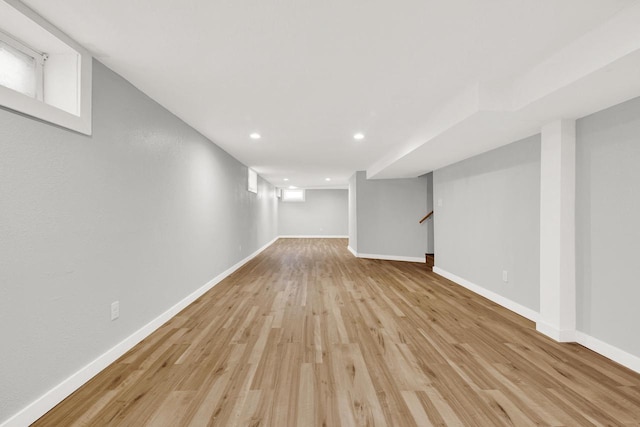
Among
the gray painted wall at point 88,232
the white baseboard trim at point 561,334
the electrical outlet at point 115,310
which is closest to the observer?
the gray painted wall at point 88,232

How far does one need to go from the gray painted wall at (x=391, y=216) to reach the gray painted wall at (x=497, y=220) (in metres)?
1.66

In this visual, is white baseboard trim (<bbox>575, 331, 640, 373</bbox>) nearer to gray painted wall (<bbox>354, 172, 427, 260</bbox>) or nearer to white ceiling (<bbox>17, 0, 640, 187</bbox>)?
Result: white ceiling (<bbox>17, 0, 640, 187</bbox>)

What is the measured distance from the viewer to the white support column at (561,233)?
2541mm

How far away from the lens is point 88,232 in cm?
194

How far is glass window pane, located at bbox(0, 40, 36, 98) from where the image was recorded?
5.17ft

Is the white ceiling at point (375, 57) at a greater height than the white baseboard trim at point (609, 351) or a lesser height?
greater

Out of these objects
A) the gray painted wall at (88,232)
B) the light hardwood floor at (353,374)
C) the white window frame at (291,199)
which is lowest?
the light hardwood floor at (353,374)

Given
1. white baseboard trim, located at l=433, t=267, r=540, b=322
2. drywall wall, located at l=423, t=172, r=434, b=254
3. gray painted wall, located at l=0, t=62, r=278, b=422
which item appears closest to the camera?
gray painted wall, located at l=0, t=62, r=278, b=422

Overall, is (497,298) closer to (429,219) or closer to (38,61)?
Answer: (429,219)

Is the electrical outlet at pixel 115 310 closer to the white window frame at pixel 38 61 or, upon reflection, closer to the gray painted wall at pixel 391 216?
the white window frame at pixel 38 61

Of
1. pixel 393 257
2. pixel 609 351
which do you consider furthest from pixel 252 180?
pixel 609 351

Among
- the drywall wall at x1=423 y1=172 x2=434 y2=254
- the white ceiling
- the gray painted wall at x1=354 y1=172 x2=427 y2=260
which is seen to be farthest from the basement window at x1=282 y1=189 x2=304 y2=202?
the white ceiling

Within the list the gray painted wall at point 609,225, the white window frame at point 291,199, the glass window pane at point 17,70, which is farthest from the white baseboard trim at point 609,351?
the white window frame at point 291,199

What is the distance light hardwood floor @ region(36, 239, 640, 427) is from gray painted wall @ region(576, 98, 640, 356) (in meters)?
0.32
